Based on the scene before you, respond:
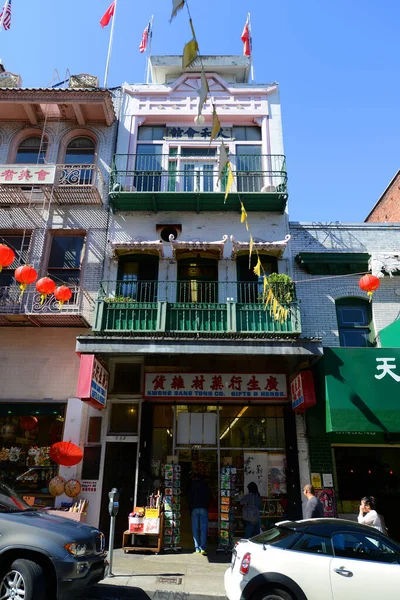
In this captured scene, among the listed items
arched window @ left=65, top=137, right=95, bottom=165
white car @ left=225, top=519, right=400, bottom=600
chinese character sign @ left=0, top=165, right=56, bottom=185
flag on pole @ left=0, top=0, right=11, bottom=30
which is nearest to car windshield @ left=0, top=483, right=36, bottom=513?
white car @ left=225, top=519, right=400, bottom=600

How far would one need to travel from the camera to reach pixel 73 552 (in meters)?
5.83

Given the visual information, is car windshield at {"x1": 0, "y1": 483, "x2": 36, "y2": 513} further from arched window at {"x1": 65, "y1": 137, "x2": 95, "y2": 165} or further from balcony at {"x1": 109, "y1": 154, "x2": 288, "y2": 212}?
arched window at {"x1": 65, "y1": 137, "x2": 95, "y2": 165}

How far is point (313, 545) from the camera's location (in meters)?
5.75

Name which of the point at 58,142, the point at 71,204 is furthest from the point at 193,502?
the point at 58,142

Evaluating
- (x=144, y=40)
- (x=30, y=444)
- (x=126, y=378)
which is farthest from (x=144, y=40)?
(x=30, y=444)

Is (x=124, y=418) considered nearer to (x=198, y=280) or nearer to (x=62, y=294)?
(x=62, y=294)

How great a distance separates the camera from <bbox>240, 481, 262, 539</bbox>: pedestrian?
32.8 ft

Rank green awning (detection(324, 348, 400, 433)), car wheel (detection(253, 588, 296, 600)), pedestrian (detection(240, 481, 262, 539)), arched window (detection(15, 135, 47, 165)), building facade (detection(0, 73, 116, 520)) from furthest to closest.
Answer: arched window (detection(15, 135, 47, 165)) < building facade (detection(0, 73, 116, 520)) < pedestrian (detection(240, 481, 262, 539)) < green awning (detection(324, 348, 400, 433)) < car wheel (detection(253, 588, 296, 600))

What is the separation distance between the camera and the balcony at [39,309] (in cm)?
1175

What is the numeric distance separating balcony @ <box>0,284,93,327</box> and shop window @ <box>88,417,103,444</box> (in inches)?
105

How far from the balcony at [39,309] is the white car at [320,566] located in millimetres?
7865

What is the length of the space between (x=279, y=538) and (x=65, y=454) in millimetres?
6409

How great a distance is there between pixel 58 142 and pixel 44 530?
12.8 m

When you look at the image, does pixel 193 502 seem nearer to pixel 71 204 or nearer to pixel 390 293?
pixel 390 293
